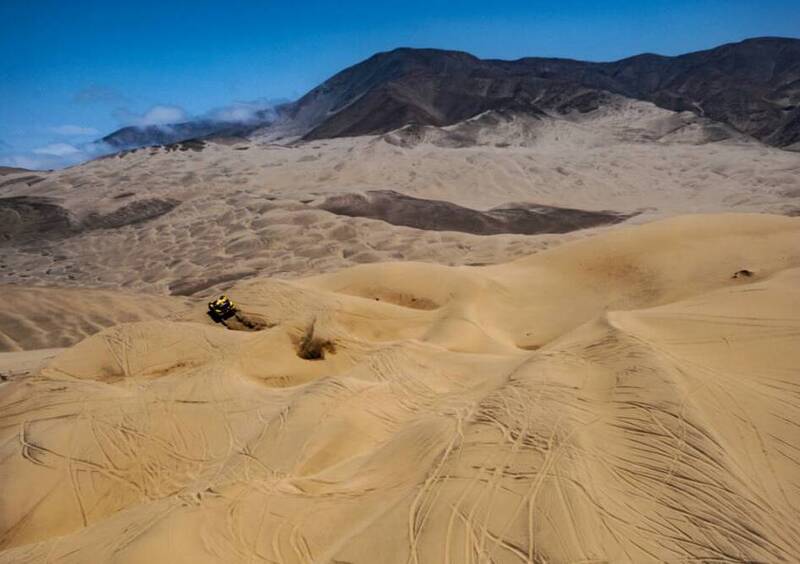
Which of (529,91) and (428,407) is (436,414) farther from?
(529,91)

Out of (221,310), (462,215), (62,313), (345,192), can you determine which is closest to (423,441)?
(221,310)

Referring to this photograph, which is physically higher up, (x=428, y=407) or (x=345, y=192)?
(x=428, y=407)

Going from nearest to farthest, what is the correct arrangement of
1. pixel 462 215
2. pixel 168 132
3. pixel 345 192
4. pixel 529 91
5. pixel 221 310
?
pixel 221 310 → pixel 462 215 → pixel 345 192 → pixel 529 91 → pixel 168 132

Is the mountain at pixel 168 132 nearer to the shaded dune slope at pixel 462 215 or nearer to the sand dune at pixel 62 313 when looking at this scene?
the shaded dune slope at pixel 462 215

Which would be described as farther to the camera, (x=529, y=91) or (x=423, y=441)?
(x=529, y=91)

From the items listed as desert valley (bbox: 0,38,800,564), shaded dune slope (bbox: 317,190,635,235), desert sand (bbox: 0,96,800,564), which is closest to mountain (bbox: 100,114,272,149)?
shaded dune slope (bbox: 317,190,635,235)

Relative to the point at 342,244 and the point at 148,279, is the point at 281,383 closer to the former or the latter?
the point at 342,244

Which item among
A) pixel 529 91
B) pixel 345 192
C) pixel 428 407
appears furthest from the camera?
pixel 529 91
